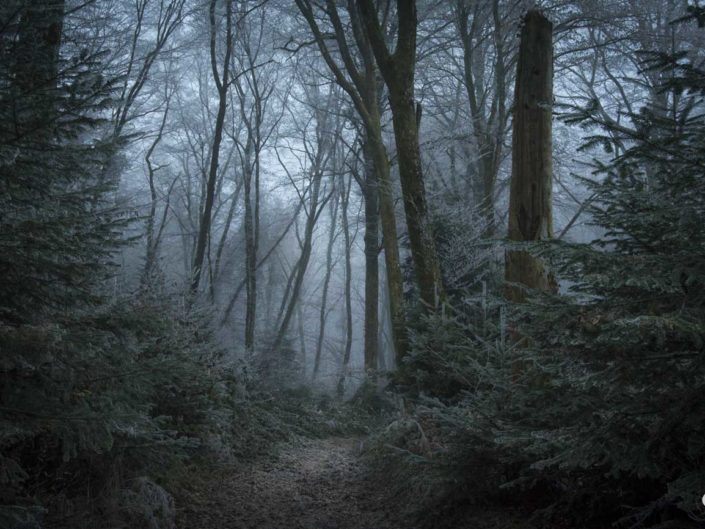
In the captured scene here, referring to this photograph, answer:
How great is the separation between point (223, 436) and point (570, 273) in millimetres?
6055

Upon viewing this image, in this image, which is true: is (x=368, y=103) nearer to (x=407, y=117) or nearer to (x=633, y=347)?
(x=407, y=117)

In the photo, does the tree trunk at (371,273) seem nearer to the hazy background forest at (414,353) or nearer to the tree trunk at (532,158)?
the hazy background forest at (414,353)

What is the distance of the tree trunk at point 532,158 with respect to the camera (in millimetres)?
5441

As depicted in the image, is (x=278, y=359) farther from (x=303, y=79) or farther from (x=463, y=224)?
(x=303, y=79)

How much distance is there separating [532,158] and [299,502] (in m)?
4.71

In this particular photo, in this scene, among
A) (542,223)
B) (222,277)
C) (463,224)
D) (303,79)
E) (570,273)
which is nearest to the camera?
(570,273)

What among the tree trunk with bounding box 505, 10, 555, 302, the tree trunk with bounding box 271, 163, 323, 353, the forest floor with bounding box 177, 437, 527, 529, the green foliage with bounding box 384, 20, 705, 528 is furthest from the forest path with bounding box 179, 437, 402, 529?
the tree trunk with bounding box 271, 163, 323, 353

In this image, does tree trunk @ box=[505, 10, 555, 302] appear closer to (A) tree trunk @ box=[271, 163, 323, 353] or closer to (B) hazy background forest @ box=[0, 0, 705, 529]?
(B) hazy background forest @ box=[0, 0, 705, 529]

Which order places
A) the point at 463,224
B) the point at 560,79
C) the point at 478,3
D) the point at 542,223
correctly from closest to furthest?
the point at 542,223 < the point at 463,224 < the point at 478,3 < the point at 560,79

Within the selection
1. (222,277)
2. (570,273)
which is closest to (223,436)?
(570,273)

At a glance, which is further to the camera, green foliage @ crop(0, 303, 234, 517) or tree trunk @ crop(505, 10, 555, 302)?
tree trunk @ crop(505, 10, 555, 302)

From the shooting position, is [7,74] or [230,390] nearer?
[7,74]

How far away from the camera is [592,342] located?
2883 mm

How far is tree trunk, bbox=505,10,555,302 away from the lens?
5441mm
